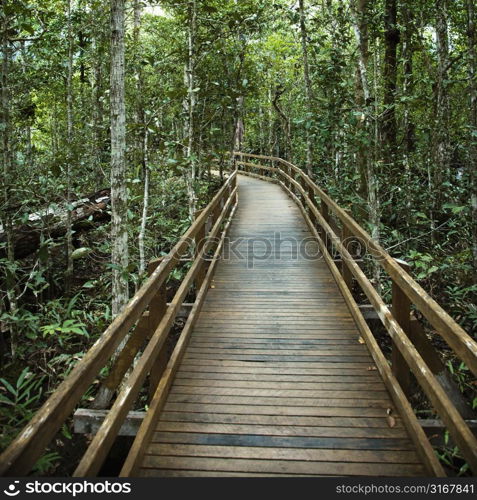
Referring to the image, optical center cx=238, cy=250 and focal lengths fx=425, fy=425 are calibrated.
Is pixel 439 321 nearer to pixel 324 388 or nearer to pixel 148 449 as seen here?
pixel 324 388

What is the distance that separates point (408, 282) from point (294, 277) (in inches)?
140

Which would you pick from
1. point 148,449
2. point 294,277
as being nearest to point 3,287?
point 294,277

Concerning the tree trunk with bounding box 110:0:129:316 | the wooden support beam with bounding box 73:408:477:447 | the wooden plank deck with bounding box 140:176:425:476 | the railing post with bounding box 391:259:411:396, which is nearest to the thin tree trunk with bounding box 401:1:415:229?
the wooden plank deck with bounding box 140:176:425:476

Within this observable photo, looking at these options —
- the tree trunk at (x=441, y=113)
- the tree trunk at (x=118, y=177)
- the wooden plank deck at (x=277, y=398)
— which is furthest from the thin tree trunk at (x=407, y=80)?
the tree trunk at (x=118, y=177)

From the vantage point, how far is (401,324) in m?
3.37

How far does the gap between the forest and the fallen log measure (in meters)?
0.03

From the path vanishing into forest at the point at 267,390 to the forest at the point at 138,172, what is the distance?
94 cm

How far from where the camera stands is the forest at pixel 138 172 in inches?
207

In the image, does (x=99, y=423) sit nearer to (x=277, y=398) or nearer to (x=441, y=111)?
(x=277, y=398)

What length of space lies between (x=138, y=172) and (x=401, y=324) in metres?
5.96

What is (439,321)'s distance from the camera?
2490 mm

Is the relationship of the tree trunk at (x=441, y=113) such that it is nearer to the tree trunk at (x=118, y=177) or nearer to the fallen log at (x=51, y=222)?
the tree trunk at (x=118, y=177)

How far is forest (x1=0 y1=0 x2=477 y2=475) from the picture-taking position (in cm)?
527

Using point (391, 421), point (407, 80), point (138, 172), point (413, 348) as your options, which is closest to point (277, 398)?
point (391, 421)
